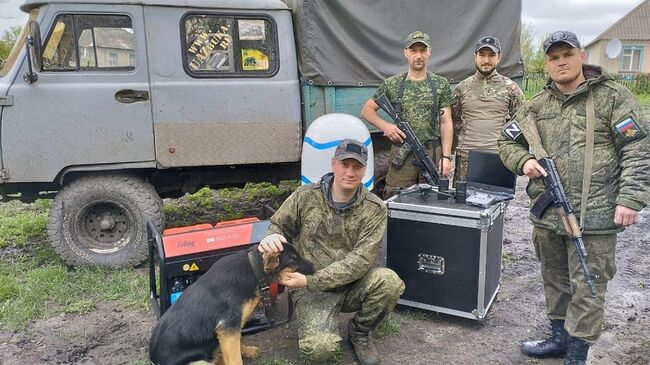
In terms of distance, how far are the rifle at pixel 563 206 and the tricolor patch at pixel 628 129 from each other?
346mm

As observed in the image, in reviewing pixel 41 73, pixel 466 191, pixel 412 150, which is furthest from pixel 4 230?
pixel 466 191

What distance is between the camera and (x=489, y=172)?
3.68 metres

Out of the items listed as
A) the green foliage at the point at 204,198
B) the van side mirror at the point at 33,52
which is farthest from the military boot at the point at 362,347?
the green foliage at the point at 204,198

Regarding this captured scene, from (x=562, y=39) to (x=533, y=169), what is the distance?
0.67 metres

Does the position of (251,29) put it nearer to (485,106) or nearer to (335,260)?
(485,106)

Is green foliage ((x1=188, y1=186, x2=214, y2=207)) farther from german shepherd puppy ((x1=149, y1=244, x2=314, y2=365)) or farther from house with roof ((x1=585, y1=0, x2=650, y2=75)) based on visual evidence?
house with roof ((x1=585, y1=0, x2=650, y2=75))

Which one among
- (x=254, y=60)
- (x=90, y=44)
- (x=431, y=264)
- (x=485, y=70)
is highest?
(x=90, y=44)

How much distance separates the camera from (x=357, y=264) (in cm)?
283

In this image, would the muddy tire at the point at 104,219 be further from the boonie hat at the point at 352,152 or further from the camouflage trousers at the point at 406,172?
the boonie hat at the point at 352,152

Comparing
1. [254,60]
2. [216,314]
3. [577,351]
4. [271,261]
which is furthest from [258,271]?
[254,60]

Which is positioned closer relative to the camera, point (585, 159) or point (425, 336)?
point (585, 159)

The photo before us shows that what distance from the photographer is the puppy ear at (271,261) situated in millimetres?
2568

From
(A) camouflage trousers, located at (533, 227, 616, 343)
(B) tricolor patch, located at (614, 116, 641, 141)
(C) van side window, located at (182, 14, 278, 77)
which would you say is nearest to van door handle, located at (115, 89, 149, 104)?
(C) van side window, located at (182, 14, 278, 77)

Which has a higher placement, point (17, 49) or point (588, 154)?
point (17, 49)
